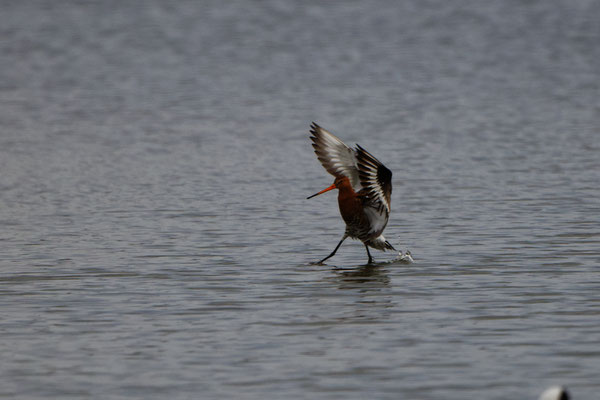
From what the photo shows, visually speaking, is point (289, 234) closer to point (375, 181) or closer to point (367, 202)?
point (367, 202)

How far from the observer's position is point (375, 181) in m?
11.4

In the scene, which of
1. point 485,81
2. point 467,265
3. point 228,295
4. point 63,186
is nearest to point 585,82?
point 485,81

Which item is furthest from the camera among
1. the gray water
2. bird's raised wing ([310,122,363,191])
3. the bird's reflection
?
bird's raised wing ([310,122,363,191])

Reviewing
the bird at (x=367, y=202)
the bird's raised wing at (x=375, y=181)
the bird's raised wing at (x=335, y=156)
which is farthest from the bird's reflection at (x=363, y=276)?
the bird's raised wing at (x=335, y=156)

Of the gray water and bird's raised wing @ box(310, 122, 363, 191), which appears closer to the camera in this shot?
the gray water

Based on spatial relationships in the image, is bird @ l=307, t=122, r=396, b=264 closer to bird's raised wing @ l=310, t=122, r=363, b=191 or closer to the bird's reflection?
bird's raised wing @ l=310, t=122, r=363, b=191

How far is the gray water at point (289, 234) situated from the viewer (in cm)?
768

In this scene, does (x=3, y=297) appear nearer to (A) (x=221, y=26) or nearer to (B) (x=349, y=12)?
(A) (x=221, y=26)

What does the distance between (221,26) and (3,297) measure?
35.0 m

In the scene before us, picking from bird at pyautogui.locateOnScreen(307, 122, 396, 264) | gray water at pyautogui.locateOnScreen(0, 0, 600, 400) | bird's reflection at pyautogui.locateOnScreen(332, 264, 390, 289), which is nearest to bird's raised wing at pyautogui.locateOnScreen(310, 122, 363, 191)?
bird at pyautogui.locateOnScreen(307, 122, 396, 264)

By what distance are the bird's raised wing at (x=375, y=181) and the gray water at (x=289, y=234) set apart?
2.06 feet

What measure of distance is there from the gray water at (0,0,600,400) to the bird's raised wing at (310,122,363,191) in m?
0.79

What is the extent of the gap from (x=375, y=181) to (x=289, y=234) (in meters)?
1.60

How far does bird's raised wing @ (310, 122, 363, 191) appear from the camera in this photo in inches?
466
